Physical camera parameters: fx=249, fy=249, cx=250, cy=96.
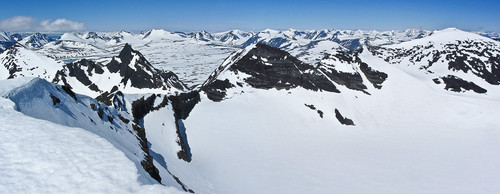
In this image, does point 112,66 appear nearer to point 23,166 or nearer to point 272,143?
point 272,143

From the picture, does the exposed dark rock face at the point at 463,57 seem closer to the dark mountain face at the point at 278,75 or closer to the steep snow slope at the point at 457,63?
the steep snow slope at the point at 457,63

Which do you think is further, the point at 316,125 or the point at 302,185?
the point at 316,125

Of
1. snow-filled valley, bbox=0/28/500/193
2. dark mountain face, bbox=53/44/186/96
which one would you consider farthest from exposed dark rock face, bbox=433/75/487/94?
dark mountain face, bbox=53/44/186/96

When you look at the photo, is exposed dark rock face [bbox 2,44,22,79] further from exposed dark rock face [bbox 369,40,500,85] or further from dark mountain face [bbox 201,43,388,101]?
exposed dark rock face [bbox 369,40,500,85]

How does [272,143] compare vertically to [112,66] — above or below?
below

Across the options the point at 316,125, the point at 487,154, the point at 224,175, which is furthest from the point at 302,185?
the point at 487,154
